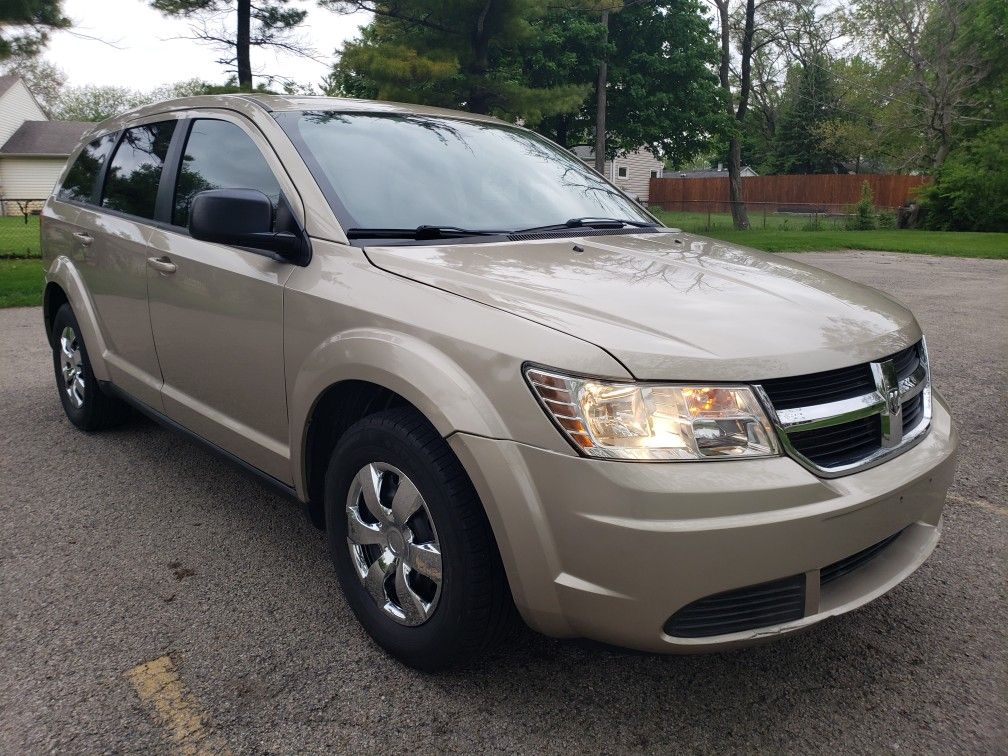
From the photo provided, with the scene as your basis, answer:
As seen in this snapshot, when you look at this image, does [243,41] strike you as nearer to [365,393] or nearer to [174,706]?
[365,393]

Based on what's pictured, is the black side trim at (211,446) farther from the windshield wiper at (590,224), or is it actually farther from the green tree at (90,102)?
the green tree at (90,102)

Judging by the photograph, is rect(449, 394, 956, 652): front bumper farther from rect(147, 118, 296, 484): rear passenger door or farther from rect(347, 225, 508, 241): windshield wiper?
rect(147, 118, 296, 484): rear passenger door

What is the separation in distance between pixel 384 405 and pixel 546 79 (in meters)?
28.5

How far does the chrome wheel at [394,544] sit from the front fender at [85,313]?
228cm

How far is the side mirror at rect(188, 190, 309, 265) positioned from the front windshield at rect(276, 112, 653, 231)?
0.76 feet

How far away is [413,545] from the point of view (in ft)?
7.71

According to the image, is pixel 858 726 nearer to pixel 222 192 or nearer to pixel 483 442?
pixel 483 442

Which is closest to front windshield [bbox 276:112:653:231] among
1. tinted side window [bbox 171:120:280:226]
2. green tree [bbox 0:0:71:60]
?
tinted side window [bbox 171:120:280:226]

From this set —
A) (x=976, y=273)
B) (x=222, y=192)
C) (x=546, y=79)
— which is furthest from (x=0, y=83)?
(x=222, y=192)

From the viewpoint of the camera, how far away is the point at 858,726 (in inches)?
88.3

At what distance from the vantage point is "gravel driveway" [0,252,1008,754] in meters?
2.21

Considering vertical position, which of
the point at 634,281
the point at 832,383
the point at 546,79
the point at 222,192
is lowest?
the point at 832,383

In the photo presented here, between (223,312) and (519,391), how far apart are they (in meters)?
1.52

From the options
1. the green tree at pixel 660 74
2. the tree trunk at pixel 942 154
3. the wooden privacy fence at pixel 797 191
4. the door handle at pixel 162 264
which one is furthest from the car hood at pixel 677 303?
the tree trunk at pixel 942 154
